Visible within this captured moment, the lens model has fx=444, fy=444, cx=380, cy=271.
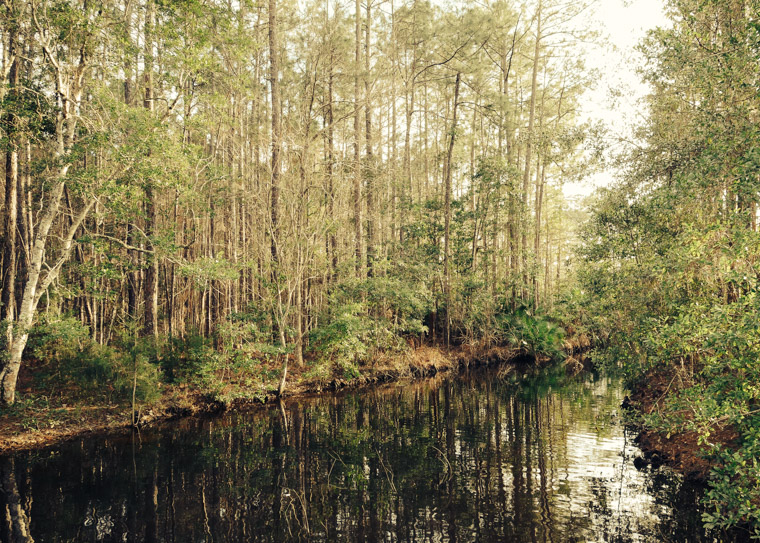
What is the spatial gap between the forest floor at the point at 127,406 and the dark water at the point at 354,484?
0.75 metres

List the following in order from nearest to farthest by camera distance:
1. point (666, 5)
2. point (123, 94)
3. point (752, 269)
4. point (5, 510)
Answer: point (752, 269) < point (5, 510) < point (666, 5) < point (123, 94)

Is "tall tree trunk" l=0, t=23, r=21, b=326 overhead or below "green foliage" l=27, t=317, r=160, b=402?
overhead

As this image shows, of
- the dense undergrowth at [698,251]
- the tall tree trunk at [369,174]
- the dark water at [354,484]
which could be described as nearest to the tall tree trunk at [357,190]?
the tall tree trunk at [369,174]

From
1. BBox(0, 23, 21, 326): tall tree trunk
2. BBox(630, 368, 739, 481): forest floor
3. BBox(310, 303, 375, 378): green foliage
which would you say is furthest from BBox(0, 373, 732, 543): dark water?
BBox(0, 23, 21, 326): tall tree trunk

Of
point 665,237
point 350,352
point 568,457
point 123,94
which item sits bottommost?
point 568,457

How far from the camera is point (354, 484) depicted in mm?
7508

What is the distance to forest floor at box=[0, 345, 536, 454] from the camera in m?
9.74

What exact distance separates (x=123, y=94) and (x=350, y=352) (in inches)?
618

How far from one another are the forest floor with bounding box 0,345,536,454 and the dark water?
75 centimetres

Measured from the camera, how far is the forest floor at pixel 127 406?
32.0ft

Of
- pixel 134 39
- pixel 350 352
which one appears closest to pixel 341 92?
pixel 134 39

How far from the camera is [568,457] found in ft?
28.4

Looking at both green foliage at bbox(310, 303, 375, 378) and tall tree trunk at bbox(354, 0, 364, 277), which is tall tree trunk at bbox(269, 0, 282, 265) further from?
tall tree trunk at bbox(354, 0, 364, 277)

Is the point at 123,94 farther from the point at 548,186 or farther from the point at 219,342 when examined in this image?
the point at 548,186
